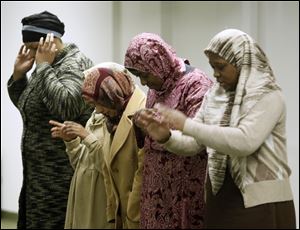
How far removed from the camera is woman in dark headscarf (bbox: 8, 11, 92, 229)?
2.15 m

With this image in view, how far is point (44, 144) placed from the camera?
7.38 ft

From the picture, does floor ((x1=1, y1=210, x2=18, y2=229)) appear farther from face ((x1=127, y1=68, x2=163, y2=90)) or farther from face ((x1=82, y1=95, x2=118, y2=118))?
face ((x1=127, y1=68, x2=163, y2=90))

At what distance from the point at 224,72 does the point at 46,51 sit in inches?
35.8

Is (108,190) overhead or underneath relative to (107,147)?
underneath

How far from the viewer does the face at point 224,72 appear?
1471 millimetres

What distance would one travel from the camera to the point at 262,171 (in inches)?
55.8

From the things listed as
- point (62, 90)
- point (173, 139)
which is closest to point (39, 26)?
point (62, 90)

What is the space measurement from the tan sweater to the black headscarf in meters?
1.03

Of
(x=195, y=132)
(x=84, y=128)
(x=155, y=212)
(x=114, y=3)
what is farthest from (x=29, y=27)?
(x=114, y=3)

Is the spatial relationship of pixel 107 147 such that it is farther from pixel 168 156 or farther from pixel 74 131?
pixel 168 156

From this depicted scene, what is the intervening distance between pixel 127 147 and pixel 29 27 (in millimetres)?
662

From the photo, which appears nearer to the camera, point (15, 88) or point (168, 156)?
point (168, 156)

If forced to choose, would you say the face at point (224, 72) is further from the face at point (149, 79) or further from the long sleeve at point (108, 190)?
the long sleeve at point (108, 190)

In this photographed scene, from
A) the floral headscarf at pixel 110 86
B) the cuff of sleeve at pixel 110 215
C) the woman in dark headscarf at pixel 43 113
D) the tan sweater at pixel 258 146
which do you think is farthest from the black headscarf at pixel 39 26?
the tan sweater at pixel 258 146
